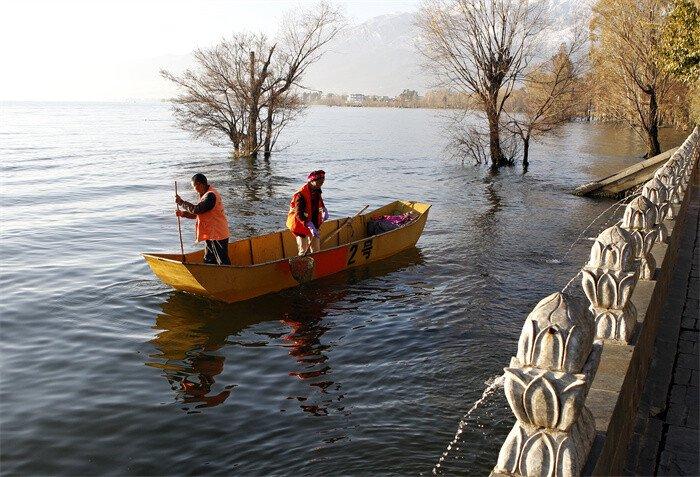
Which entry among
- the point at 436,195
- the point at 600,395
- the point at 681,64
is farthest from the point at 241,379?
the point at 436,195

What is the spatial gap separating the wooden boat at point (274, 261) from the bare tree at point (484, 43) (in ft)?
61.9

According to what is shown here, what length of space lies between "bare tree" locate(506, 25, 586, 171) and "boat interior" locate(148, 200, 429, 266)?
19.9m

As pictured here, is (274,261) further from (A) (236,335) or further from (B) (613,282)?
(B) (613,282)

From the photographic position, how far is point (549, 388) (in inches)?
120

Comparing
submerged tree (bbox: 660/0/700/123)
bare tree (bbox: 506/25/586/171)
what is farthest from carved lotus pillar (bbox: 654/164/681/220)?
bare tree (bbox: 506/25/586/171)

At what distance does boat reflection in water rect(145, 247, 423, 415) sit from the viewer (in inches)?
376

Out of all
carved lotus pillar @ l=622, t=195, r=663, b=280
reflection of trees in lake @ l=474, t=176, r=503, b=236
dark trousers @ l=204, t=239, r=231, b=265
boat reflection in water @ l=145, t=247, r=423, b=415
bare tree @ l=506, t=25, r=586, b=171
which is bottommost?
boat reflection in water @ l=145, t=247, r=423, b=415

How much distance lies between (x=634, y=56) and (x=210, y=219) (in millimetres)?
29583

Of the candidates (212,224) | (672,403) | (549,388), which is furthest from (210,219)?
(549,388)

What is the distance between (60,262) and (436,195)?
16.8 meters

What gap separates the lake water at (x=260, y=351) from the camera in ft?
25.4

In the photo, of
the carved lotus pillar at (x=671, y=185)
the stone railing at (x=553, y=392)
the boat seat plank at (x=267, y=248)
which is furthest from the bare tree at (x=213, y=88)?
the stone railing at (x=553, y=392)

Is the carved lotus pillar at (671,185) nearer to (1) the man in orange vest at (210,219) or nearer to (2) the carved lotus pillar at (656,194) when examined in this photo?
(2) the carved lotus pillar at (656,194)

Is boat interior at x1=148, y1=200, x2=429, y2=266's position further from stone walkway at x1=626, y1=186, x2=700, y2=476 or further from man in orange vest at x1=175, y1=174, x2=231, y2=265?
stone walkway at x1=626, y1=186, x2=700, y2=476
